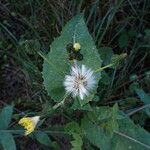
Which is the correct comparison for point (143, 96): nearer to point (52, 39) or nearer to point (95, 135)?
point (95, 135)

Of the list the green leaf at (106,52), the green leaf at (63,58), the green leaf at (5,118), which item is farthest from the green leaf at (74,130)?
the green leaf at (106,52)

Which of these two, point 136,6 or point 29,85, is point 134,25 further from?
point 29,85

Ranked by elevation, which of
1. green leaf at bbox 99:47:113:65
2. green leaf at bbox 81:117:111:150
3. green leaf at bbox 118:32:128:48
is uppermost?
green leaf at bbox 118:32:128:48

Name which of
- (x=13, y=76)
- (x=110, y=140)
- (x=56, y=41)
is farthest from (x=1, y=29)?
(x=110, y=140)

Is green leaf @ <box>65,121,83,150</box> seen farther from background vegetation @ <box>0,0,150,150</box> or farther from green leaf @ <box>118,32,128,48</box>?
green leaf @ <box>118,32,128,48</box>

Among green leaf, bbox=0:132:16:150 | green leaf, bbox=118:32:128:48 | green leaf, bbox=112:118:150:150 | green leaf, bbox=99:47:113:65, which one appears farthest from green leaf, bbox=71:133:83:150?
green leaf, bbox=118:32:128:48

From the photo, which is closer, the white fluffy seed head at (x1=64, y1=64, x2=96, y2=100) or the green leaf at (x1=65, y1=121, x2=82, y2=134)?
the white fluffy seed head at (x1=64, y1=64, x2=96, y2=100)

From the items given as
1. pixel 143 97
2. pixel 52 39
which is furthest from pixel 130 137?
pixel 52 39
